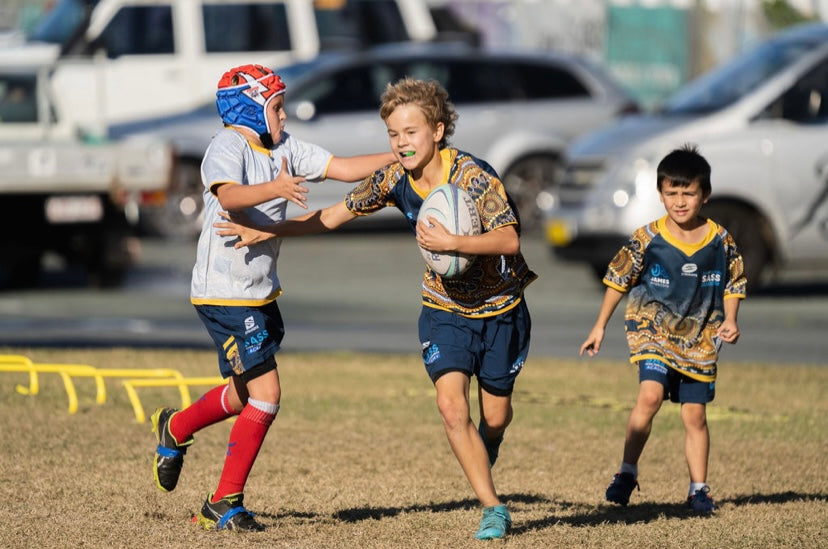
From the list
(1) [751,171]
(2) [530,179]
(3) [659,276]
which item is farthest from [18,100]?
(3) [659,276]

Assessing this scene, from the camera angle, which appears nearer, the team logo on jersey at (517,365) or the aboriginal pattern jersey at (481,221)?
the aboriginal pattern jersey at (481,221)

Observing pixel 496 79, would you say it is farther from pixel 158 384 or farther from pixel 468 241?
pixel 468 241

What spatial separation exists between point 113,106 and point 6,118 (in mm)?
4825

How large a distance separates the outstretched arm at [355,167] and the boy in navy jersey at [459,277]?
168mm

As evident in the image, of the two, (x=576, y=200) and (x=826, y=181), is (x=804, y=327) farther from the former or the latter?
(x=576, y=200)

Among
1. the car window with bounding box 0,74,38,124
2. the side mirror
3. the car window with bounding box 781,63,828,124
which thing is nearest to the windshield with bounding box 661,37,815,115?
the car window with bounding box 781,63,828,124

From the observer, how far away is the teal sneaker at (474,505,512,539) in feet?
19.5

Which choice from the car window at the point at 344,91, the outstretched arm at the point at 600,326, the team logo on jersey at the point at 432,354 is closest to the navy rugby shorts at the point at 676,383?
the outstretched arm at the point at 600,326

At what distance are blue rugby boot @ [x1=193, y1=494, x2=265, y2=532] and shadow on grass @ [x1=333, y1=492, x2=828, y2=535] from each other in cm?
42

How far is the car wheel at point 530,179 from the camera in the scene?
20.4 m

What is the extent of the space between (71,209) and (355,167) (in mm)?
9141

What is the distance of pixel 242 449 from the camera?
6.27 meters

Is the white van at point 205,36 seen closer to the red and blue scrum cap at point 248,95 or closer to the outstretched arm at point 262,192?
the red and blue scrum cap at point 248,95

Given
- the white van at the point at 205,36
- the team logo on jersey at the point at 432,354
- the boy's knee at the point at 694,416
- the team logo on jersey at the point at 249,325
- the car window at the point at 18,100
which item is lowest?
the boy's knee at the point at 694,416
